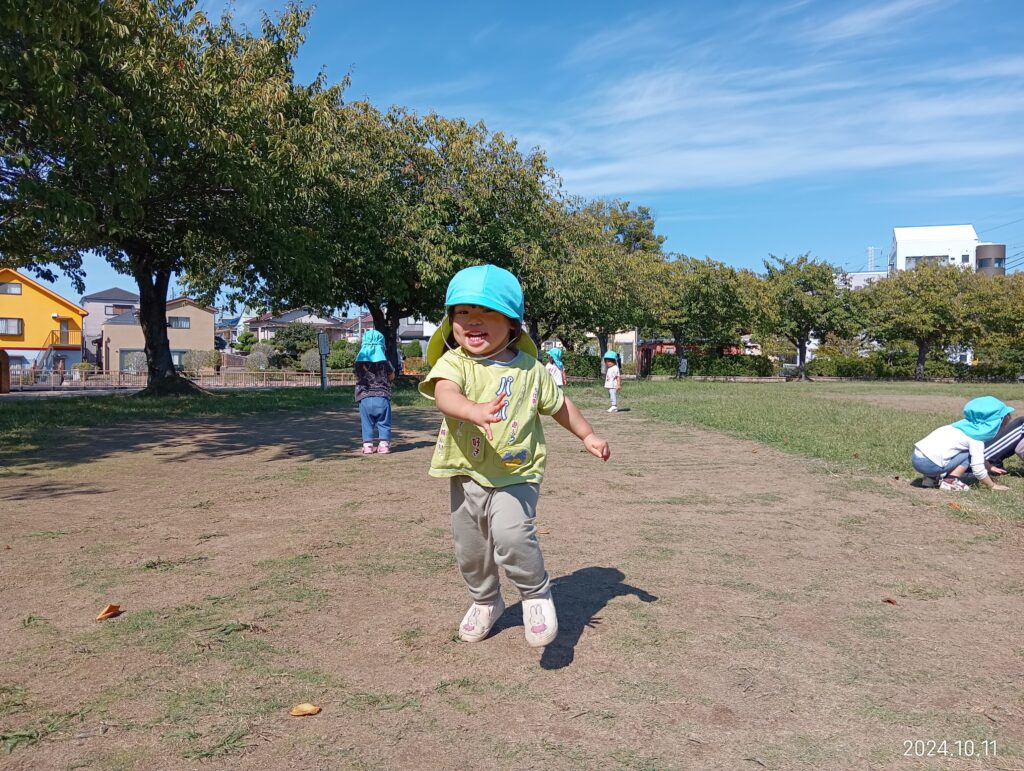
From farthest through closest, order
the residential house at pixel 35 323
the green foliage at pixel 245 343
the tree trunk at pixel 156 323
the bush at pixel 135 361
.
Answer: the green foliage at pixel 245 343 < the bush at pixel 135 361 < the residential house at pixel 35 323 < the tree trunk at pixel 156 323

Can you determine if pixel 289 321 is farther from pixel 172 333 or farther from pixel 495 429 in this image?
pixel 495 429

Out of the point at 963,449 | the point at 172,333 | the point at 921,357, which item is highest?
the point at 172,333

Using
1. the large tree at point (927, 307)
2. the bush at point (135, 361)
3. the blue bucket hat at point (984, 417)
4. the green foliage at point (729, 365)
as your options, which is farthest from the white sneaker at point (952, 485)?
the bush at point (135, 361)

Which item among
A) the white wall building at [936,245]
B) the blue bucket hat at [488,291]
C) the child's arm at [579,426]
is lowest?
the child's arm at [579,426]

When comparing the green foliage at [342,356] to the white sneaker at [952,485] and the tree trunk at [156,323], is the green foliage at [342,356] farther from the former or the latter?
the white sneaker at [952,485]

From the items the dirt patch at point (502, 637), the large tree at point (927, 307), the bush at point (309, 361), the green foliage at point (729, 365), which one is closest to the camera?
the dirt patch at point (502, 637)

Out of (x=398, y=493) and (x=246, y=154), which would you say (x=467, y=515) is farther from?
(x=246, y=154)

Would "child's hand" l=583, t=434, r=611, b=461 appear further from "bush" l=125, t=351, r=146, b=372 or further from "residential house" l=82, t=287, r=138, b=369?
"residential house" l=82, t=287, r=138, b=369

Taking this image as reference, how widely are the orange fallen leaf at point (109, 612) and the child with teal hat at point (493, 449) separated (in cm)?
176

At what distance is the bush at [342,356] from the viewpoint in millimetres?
54112

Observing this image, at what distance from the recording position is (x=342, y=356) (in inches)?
2222

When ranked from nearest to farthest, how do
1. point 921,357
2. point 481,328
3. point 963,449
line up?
point 481,328
point 963,449
point 921,357

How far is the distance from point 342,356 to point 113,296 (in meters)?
30.6

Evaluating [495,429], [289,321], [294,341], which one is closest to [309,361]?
[294,341]
